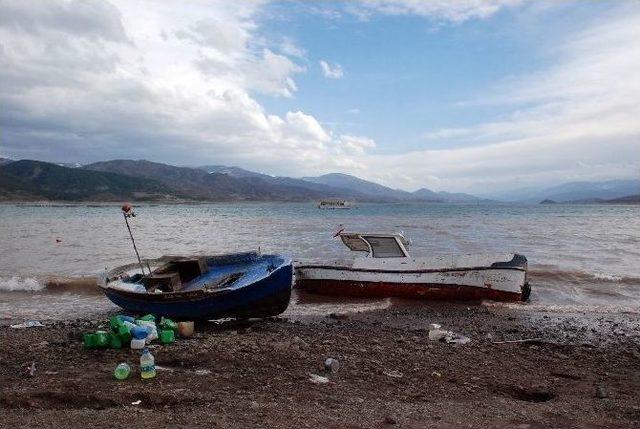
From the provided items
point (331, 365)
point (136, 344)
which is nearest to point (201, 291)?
point (136, 344)

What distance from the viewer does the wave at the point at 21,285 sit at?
63.5 feet

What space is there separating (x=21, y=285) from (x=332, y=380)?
16662 mm


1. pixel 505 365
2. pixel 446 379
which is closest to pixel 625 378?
pixel 505 365

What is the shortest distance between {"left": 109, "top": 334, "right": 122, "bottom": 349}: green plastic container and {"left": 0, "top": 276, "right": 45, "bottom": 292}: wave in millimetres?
11522

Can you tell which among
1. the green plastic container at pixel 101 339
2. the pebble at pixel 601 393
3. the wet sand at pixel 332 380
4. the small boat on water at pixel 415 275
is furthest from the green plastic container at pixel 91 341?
the pebble at pixel 601 393

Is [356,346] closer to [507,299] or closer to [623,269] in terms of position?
[507,299]

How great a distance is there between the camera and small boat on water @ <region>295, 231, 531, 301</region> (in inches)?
633

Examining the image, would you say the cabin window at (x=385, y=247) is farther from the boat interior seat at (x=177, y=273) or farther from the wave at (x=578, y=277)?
the wave at (x=578, y=277)

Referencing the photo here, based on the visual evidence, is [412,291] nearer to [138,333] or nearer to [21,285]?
[138,333]

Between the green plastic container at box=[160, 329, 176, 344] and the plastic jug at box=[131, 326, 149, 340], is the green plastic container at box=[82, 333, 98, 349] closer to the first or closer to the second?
the plastic jug at box=[131, 326, 149, 340]

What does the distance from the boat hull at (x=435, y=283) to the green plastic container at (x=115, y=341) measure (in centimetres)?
869

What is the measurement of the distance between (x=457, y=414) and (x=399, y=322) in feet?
22.4

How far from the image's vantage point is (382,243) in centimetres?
1736

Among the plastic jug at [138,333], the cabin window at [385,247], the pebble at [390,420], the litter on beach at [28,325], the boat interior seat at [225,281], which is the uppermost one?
the cabin window at [385,247]
